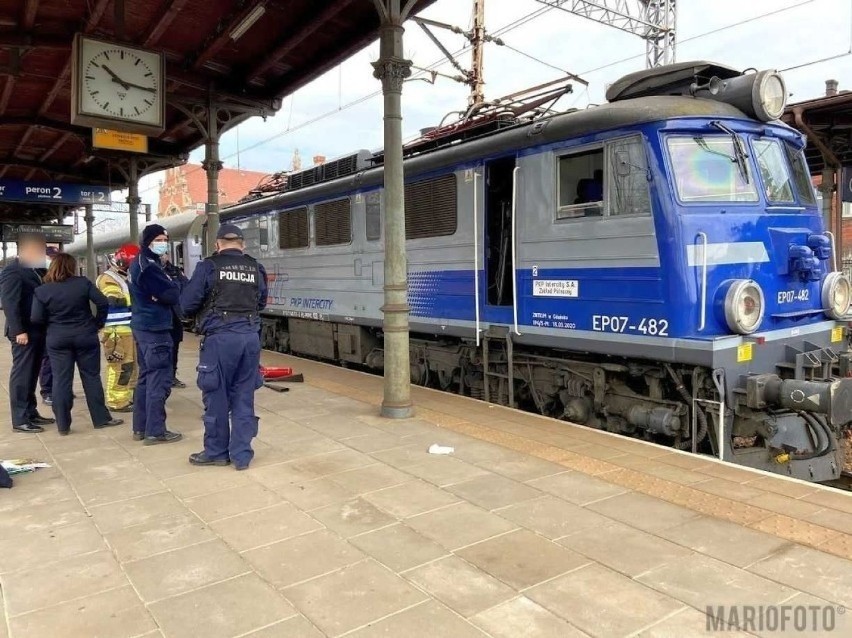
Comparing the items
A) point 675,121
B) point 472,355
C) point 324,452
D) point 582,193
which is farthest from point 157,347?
point 675,121

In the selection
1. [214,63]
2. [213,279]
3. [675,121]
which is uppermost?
[214,63]

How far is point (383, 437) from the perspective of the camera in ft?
18.9

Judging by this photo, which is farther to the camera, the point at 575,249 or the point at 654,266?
the point at 575,249

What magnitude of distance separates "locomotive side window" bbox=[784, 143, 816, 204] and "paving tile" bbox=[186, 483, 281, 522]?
215 inches

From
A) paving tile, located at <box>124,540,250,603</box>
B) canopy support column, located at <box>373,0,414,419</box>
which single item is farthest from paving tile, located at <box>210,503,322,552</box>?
canopy support column, located at <box>373,0,414,419</box>

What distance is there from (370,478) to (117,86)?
19.6 ft

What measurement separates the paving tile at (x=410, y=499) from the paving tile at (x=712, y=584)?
1392mm

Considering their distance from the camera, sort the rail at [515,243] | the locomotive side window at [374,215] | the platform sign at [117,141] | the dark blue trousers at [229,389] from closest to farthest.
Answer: the dark blue trousers at [229,389], the rail at [515,243], the locomotive side window at [374,215], the platform sign at [117,141]

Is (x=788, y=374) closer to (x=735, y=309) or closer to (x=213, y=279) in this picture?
(x=735, y=309)

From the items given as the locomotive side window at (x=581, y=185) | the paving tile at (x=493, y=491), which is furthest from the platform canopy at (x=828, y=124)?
the paving tile at (x=493, y=491)

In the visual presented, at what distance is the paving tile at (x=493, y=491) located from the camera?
417cm

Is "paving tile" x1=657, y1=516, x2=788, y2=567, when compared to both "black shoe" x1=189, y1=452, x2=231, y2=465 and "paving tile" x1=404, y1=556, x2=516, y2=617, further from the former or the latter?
"black shoe" x1=189, y1=452, x2=231, y2=465

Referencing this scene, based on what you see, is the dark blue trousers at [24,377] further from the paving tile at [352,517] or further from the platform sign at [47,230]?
the platform sign at [47,230]

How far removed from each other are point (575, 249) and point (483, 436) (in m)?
1.93
